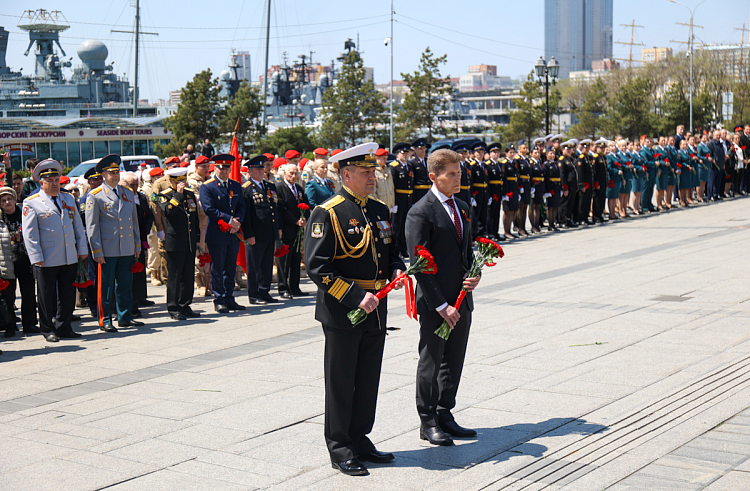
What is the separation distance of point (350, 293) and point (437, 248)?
2.74 feet

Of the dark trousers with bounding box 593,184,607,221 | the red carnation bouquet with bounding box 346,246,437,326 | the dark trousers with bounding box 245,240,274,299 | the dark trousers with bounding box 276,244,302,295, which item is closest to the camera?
the red carnation bouquet with bounding box 346,246,437,326

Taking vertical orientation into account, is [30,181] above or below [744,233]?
above

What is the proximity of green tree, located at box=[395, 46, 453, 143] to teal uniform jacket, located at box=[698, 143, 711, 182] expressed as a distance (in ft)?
98.7

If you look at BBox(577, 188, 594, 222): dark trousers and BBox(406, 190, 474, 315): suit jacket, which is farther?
BBox(577, 188, 594, 222): dark trousers

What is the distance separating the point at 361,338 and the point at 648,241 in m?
12.8

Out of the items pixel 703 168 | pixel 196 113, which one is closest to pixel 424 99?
pixel 196 113

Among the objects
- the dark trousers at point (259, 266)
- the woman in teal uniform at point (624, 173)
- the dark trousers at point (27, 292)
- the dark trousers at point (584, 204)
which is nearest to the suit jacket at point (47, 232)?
the dark trousers at point (27, 292)

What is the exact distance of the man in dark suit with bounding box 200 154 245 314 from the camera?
10.7 meters

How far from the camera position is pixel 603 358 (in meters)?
7.24

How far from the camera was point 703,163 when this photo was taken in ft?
82.9

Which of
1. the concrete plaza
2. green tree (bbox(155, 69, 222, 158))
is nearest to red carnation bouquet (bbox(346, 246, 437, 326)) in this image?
the concrete plaza

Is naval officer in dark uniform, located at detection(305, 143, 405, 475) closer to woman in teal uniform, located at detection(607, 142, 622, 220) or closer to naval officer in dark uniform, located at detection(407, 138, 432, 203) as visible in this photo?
naval officer in dark uniform, located at detection(407, 138, 432, 203)

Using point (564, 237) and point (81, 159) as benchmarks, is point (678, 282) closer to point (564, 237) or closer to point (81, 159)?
point (564, 237)

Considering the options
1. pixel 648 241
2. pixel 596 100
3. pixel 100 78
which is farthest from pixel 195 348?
pixel 100 78
